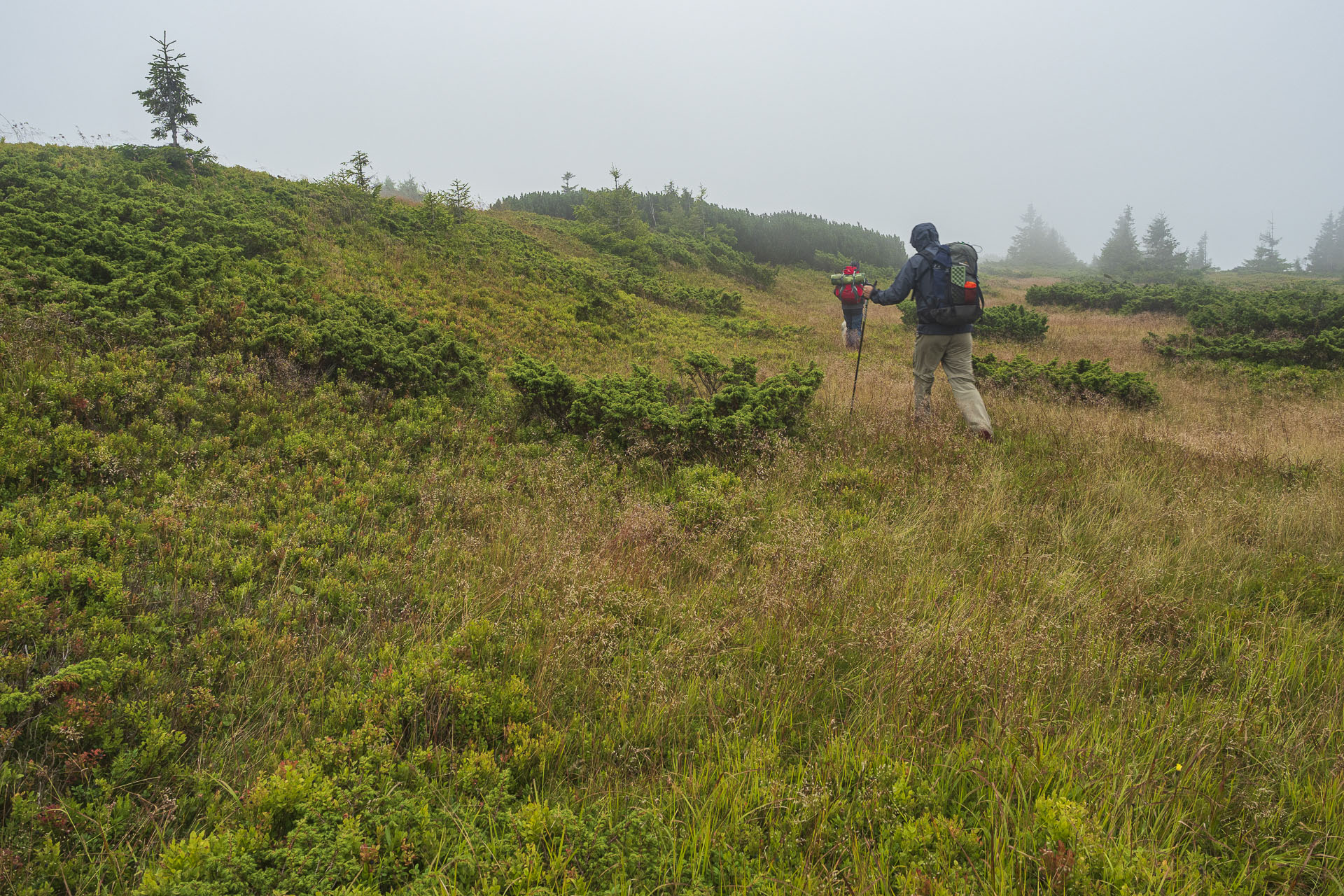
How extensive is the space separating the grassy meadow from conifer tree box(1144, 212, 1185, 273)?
66.5 meters

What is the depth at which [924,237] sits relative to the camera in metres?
6.93

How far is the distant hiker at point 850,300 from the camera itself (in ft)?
32.8

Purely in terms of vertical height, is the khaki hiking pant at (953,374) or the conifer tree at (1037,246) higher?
the conifer tree at (1037,246)

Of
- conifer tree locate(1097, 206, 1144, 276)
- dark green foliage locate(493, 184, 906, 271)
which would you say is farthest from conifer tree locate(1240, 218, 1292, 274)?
dark green foliage locate(493, 184, 906, 271)

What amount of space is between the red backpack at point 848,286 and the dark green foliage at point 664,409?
3.46 metres

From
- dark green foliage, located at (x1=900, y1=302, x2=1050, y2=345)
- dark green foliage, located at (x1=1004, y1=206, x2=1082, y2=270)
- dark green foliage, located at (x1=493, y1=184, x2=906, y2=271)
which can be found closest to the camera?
dark green foliage, located at (x1=900, y1=302, x2=1050, y2=345)

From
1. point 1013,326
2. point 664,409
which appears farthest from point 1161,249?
point 664,409

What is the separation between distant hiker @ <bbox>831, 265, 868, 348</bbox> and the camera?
10.0m

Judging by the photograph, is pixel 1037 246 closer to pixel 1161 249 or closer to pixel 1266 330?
pixel 1161 249

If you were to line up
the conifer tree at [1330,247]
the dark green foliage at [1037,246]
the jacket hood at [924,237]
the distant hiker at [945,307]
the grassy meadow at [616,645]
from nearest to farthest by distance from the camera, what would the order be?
the grassy meadow at [616,645]
the distant hiker at [945,307]
the jacket hood at [924,237]
the conifer tree at [1330,247]
the dark green foliage at [1037,246]

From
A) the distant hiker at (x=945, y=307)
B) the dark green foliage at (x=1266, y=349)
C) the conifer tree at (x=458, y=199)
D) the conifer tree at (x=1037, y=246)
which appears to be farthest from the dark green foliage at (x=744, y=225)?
the conifer tree at (x=1037, y=246)

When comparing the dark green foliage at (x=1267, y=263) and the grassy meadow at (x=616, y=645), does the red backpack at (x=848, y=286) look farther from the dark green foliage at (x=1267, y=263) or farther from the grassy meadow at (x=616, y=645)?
the dark green foliage at (x=1267, y=263)

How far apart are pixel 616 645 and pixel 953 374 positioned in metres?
5.95

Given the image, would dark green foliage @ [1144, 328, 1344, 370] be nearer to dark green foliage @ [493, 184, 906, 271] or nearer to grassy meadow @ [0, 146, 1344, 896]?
grassy meadow @ [0, 146, 1344, 896]
